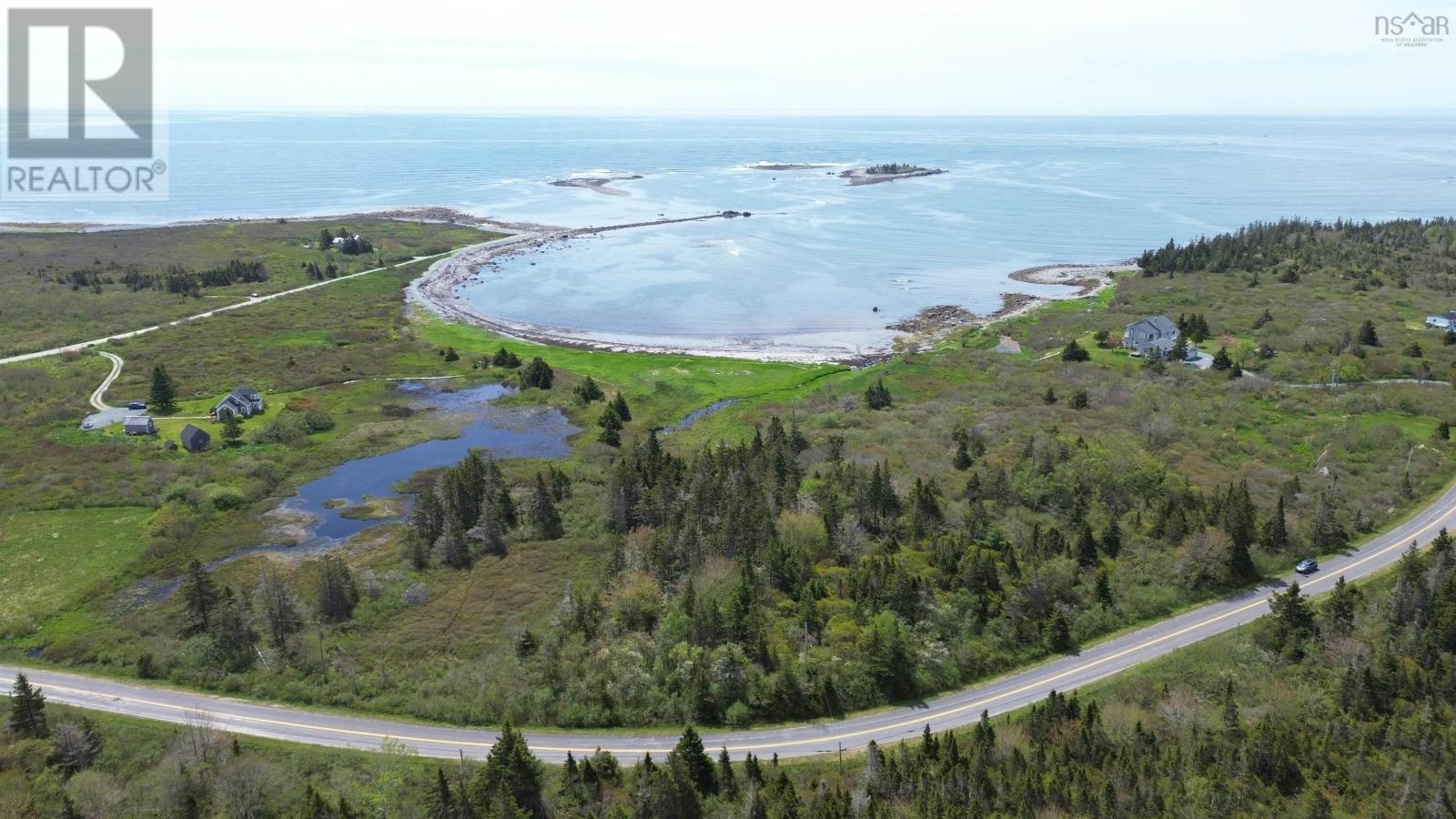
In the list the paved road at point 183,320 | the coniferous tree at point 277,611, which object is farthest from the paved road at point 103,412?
the coniferous tree at point 277,611

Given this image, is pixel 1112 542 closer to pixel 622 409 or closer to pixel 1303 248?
pixel 622 409

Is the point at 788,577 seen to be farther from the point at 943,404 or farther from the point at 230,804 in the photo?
the point at 943,404

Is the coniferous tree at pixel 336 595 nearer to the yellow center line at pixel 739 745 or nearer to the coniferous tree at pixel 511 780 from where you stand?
the yellow center line at pixel 739 745

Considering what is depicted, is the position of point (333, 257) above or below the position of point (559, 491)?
above

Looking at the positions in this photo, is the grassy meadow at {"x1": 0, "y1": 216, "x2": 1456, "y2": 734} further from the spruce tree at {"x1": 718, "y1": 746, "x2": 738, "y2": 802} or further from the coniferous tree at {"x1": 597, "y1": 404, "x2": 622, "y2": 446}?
the spruce tree at {"x1": 718, "y1": 746, "x2": 738, "y2": 802}

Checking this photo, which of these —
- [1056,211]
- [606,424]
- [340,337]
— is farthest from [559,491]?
[1056,211]

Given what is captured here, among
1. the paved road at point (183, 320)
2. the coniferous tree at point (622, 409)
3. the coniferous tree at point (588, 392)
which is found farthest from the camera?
the paved road at point (183, 320)

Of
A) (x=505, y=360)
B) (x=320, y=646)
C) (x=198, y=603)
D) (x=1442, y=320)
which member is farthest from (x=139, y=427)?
(x=1442, y=320)
